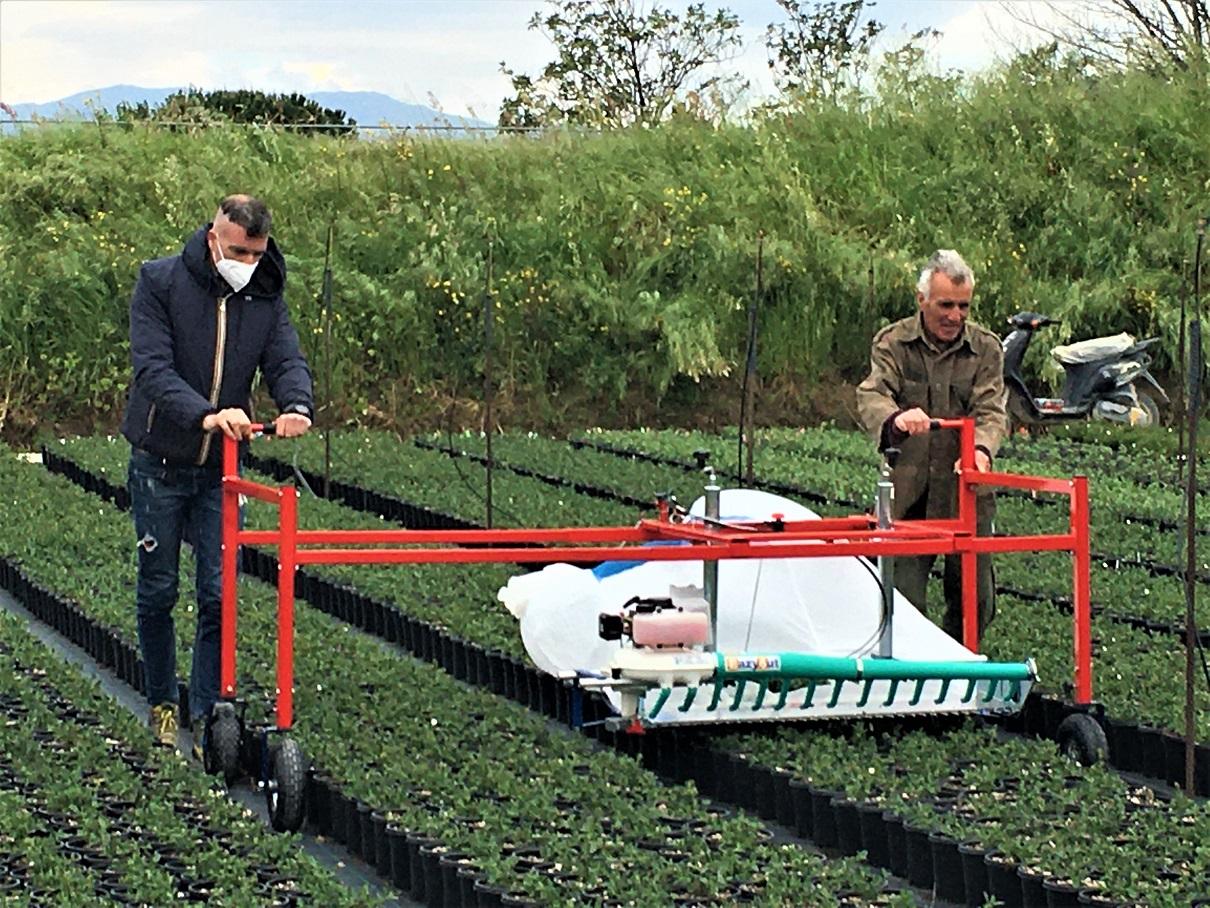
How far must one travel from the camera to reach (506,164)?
670 inches

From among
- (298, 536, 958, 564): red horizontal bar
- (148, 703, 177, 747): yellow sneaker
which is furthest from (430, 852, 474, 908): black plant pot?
(148, 703, 177, 747): yellow sneaker

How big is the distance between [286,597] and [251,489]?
291 mm

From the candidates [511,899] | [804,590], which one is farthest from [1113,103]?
[511,899]

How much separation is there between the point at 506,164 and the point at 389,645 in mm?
9669

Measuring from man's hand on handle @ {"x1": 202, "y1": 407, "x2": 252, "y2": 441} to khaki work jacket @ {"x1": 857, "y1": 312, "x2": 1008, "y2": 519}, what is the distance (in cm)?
200

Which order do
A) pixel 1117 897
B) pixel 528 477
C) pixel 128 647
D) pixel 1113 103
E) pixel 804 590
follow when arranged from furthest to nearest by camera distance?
pixel 1113 103 → pixel 528 477 → pixel 128 647 → pixel 804 590 → pixel 1117 897

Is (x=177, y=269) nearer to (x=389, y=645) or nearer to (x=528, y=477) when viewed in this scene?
(x=389, y=645)

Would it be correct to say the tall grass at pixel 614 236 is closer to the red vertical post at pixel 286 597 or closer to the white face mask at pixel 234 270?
the white face mask at pixel 234 270

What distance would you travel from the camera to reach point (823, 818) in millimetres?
5109

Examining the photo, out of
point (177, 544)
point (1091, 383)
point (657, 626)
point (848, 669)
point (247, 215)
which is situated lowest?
point (848, 669)

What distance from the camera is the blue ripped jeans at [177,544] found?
5.63m

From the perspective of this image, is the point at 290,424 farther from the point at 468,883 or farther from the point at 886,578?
the point at 886,578

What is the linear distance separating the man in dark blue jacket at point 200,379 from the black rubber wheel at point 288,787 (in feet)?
1.82

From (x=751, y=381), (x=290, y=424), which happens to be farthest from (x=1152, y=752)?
(x=751, y=381)
